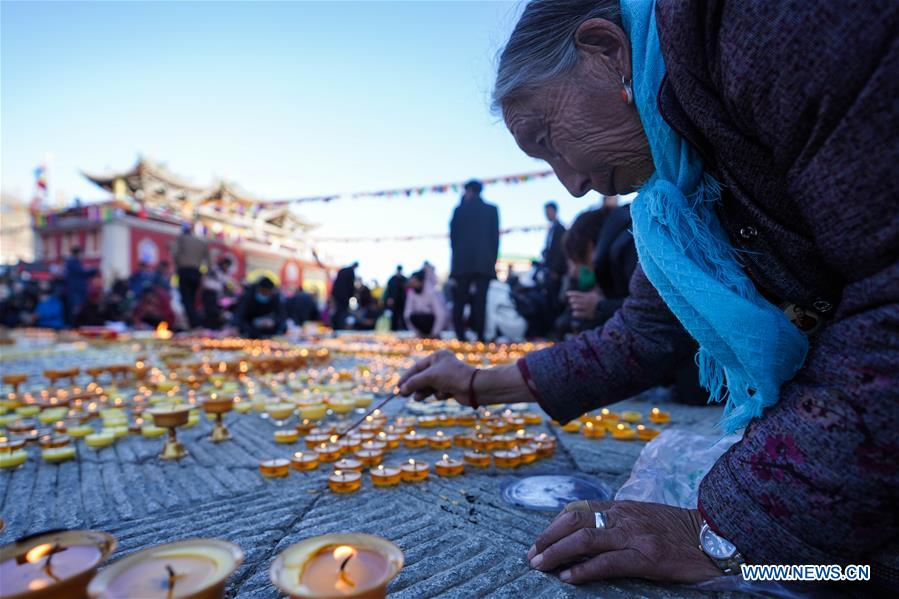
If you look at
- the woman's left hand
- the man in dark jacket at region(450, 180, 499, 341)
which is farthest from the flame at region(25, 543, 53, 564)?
the man in dark jacket at region(450, 180, 499, 341)

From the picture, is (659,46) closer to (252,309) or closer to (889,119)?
(889,119)

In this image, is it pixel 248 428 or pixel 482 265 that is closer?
pixel 248 428

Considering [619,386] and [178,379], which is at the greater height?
[619,386]

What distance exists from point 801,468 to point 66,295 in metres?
18.0

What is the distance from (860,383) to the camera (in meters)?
0.75

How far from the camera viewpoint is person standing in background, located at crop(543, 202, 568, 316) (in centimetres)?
758

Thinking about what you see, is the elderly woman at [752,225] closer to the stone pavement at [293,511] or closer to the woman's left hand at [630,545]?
the woman's left hand at [630,545]

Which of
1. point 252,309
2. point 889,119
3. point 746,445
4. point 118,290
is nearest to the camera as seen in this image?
point 889,119

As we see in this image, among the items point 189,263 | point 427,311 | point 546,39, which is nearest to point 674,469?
point 546,39

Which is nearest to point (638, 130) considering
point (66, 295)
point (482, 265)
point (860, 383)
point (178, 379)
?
point (860, 383)

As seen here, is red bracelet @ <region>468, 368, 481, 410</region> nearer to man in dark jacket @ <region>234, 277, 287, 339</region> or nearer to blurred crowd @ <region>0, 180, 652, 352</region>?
blurred crowd @ <region>0, 180, 652, 352</region>

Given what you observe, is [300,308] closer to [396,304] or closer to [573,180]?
[396,304]

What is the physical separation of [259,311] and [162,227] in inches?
780

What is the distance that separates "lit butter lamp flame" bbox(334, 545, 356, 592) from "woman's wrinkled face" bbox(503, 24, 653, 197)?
1007 mm
